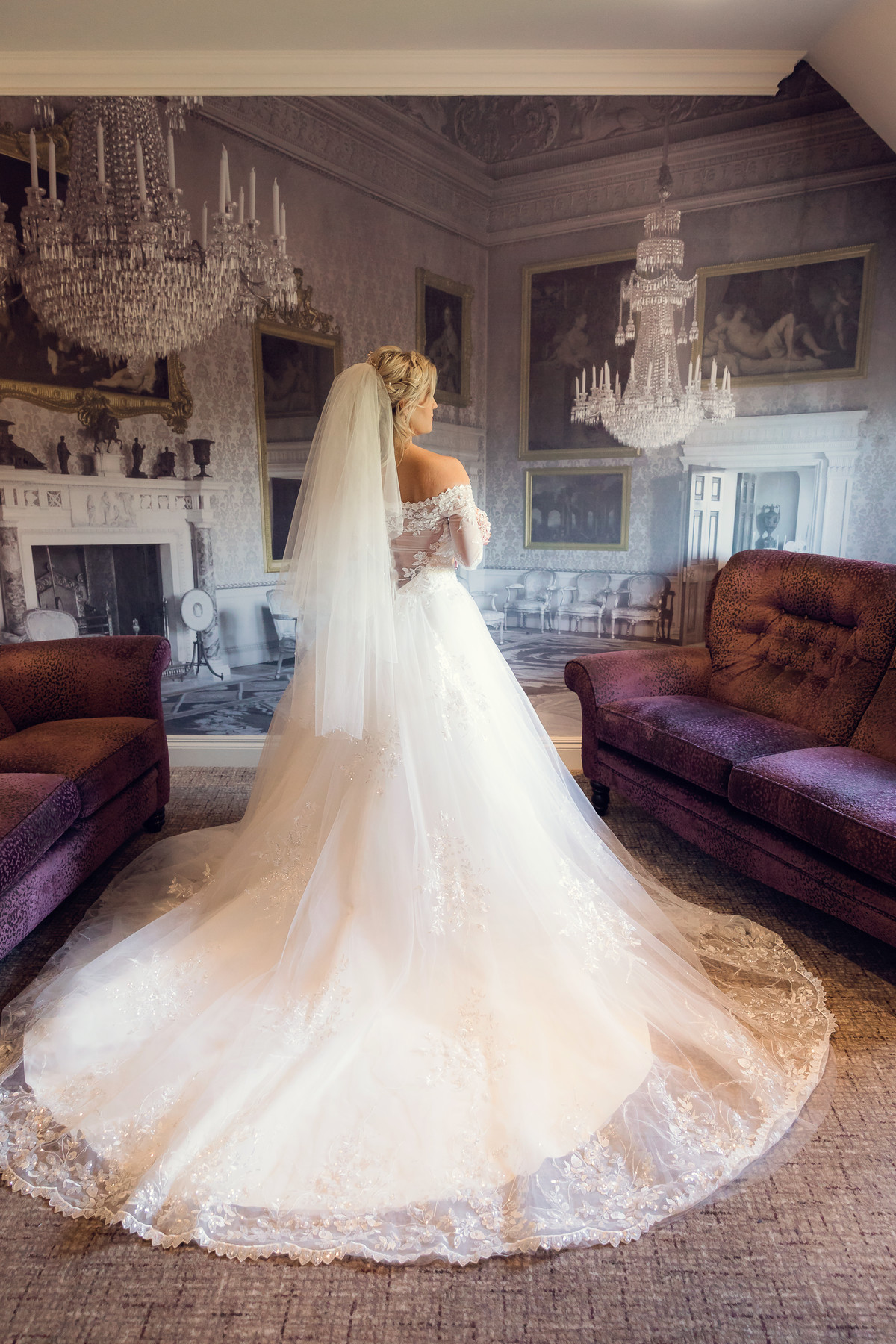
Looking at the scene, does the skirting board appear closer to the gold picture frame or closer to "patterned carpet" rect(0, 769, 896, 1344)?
the gold picture frame

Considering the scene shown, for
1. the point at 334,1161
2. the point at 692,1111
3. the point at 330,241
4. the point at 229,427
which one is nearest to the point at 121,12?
the point at 330,241

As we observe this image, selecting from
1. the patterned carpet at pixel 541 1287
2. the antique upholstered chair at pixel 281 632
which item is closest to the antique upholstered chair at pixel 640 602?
the antique upholstered chair at pixel 281 632

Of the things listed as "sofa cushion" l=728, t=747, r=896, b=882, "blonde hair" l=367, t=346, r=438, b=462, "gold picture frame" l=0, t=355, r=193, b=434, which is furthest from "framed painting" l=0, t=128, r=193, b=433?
"sofa cushion" l=728, t=747, r=896, b=882

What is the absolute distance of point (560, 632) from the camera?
408 centimetres

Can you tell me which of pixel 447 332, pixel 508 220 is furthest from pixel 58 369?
pixel 508 220

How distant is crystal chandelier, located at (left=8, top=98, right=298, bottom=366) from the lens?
3.62m

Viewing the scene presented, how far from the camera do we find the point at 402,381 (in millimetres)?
2143

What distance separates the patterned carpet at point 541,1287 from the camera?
1.36 m

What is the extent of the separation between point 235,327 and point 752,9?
2549 mm

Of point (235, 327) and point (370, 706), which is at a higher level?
point (235, 327)

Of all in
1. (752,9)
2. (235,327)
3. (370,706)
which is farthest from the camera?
(235,327)

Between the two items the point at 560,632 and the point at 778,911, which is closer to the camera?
the point at 778,911

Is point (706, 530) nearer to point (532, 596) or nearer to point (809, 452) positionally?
point (809, 452)

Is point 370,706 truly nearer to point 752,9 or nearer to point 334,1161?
point 334,1161
